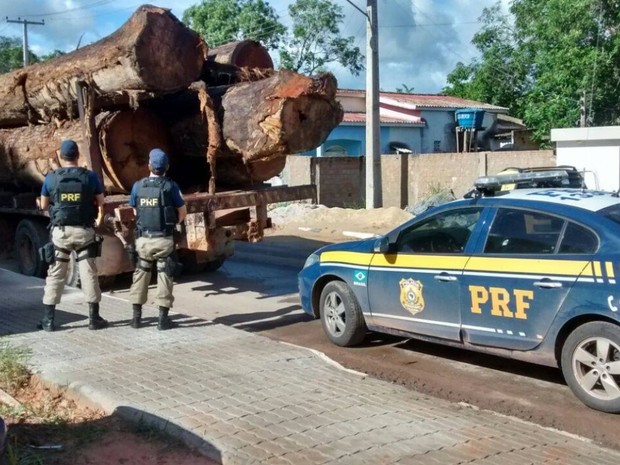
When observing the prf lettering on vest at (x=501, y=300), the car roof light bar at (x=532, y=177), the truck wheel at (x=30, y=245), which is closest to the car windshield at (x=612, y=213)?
the prf lettering on vest at (x=501, y=300)

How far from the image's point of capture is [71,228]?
748 cm

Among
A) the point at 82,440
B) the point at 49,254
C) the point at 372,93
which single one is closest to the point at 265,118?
the point at 49,254

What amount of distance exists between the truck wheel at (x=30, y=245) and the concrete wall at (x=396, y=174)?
503 inches

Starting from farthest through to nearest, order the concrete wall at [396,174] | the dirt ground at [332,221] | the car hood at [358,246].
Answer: the concrete wall at [396,174] → the dirt ground at [332,221] → the car hood at [358,246]

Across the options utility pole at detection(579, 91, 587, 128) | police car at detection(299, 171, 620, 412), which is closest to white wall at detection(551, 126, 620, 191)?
utility pole at detection(579, 91, 587, 128)

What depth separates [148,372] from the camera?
5.98m

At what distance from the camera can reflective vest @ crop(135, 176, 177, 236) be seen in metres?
7.41

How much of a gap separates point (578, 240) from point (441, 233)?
50.3 inches

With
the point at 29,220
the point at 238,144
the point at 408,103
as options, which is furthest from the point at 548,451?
the point at 408,103

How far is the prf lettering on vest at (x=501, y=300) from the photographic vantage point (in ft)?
18.8

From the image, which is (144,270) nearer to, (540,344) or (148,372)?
Answer: (148,372)

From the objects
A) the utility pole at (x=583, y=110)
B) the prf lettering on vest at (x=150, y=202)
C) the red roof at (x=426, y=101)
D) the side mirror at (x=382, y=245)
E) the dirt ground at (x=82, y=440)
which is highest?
the red roof at (x=426, y=101)

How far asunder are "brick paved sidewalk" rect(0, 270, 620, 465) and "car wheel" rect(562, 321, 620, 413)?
26.8 inches

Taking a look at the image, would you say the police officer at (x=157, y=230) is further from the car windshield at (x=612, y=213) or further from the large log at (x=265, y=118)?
the car windshield at (x=612, y=213)
